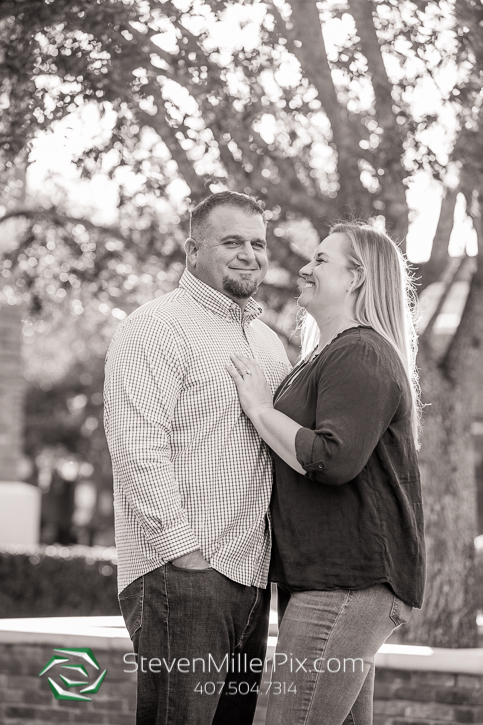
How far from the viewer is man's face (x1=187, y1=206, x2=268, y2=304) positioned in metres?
3.60

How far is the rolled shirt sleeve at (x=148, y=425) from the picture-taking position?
313cm

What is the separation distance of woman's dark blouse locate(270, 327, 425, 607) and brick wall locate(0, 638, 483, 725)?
208cm

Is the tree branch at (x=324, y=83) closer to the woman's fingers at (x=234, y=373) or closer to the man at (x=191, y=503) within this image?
the man at (x=191, y=503)

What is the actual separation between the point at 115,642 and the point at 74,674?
0.32 metres

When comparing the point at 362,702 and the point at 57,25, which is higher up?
the point at 57,25

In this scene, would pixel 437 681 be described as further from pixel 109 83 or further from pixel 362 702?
pixel 109 83

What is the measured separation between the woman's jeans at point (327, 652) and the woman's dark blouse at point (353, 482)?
0.06 m

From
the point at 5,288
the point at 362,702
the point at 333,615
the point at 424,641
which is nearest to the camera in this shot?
the point at 333,615

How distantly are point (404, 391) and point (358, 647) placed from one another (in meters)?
0.85

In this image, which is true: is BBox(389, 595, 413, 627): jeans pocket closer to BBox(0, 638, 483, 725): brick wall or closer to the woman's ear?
the woman's ear

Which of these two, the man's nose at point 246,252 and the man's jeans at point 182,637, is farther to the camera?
the man's nose at point 246,252

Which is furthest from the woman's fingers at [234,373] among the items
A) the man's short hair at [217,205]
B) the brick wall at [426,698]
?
the brick wall at [426,698]

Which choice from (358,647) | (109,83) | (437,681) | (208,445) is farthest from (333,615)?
(109,83)

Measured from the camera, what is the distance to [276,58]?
17.9 feet
